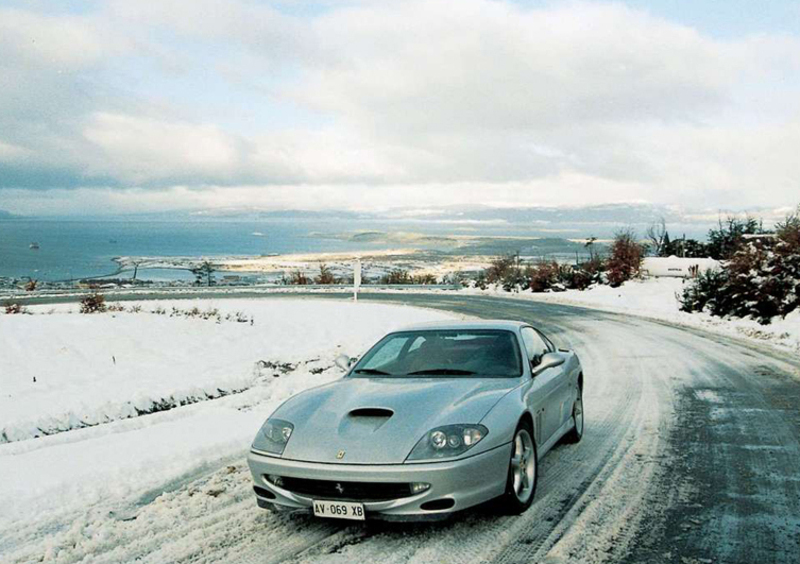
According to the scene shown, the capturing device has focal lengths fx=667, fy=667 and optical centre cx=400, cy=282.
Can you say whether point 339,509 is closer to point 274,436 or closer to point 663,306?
point 274,436

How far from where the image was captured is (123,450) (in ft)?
21.9

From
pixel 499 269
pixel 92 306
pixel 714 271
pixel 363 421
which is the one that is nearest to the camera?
pixel 363 421

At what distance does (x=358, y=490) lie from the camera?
167 inches

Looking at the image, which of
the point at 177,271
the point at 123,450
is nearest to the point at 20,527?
the point at 123,450

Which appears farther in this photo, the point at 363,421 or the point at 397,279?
the point at 397,279

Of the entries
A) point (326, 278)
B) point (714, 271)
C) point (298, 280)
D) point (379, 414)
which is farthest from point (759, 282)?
point (298, 280)

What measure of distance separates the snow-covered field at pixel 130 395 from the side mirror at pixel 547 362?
9.77ft

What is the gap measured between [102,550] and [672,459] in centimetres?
489

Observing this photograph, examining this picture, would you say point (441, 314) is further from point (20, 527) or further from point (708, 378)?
point (20, 527)

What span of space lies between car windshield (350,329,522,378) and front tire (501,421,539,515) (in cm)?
60

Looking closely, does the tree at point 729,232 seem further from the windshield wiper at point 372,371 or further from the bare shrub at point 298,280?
the windshield wiper at point 372,371

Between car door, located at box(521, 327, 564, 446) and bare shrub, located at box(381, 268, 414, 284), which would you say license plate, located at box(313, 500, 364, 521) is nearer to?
car door, located at box(521, 327, 564, 446)

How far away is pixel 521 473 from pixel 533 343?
1733mm

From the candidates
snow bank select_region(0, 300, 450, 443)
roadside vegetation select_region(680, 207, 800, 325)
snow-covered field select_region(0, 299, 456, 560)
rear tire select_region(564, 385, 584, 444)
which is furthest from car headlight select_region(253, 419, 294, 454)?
roadside vegetation select_region(680, 207, 800, 325)
